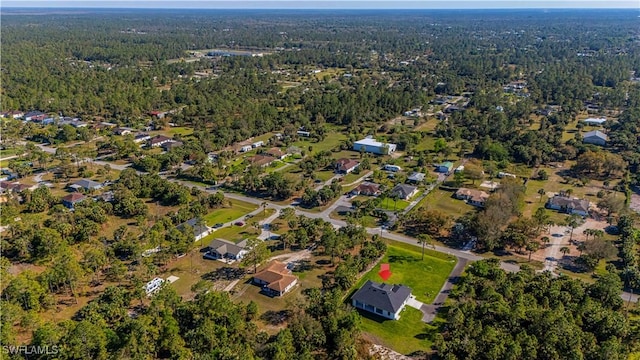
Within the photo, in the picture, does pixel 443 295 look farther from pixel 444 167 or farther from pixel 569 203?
pixel 444 167

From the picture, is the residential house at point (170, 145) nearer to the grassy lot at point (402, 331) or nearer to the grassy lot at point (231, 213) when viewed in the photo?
the grassy lot at point (231, 213)

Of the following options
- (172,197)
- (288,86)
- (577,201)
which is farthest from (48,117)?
(577,201)

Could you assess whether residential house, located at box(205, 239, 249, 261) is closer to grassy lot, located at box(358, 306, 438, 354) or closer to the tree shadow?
grassy lot, located at box(358, 306, 438, 354)

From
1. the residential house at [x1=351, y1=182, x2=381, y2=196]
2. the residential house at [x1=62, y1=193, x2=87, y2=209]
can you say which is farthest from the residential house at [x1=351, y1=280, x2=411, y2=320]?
the residential house at [x1=62, y1=193, x2=87, y2=209]

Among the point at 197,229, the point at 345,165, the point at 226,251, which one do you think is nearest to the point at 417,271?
the point at 226,251

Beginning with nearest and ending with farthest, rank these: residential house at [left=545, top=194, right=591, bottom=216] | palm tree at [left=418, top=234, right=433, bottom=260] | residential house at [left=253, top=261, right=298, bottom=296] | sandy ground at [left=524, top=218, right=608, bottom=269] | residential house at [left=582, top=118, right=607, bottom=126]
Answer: residential house at [left=253, top=261, right=298, bottom=296], sandy ground at [left=524, top=218, right=608, bottom=269], palm tree at [left=418, top=234, right=433, bottom=260], residential house at [left=545, top=194, right=591, bottom=216], residential house at [left=582, top=118, right=607, bottom=126]
